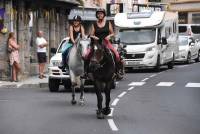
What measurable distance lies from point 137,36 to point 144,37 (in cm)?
35

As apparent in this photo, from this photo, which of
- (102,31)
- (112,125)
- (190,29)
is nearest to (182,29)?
(190,29)

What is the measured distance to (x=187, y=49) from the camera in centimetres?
4194

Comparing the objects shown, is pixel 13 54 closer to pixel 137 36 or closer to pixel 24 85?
pixel 24 85

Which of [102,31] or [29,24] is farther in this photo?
[29,24]

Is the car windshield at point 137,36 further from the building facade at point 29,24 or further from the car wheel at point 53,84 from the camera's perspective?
the car wheel at point 53,84

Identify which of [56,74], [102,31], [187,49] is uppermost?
[102,31]

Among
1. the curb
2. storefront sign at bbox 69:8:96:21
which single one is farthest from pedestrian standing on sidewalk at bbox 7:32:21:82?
storefront sign at bbox 69:8:96:21

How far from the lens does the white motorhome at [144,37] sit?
107ft

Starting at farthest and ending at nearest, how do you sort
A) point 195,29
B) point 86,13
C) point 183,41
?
point 195,29 → point 86,13 → point 183,41

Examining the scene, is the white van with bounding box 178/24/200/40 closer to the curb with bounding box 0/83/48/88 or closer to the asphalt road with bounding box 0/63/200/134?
the curb with bounding box 0/83/48/88

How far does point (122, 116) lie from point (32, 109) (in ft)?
8.41

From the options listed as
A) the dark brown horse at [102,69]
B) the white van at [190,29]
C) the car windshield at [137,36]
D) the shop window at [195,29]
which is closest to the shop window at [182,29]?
the white van at [190,29]

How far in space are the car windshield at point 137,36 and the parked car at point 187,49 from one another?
321 inches

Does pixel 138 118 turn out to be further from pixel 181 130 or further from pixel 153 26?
pixel 153 26
